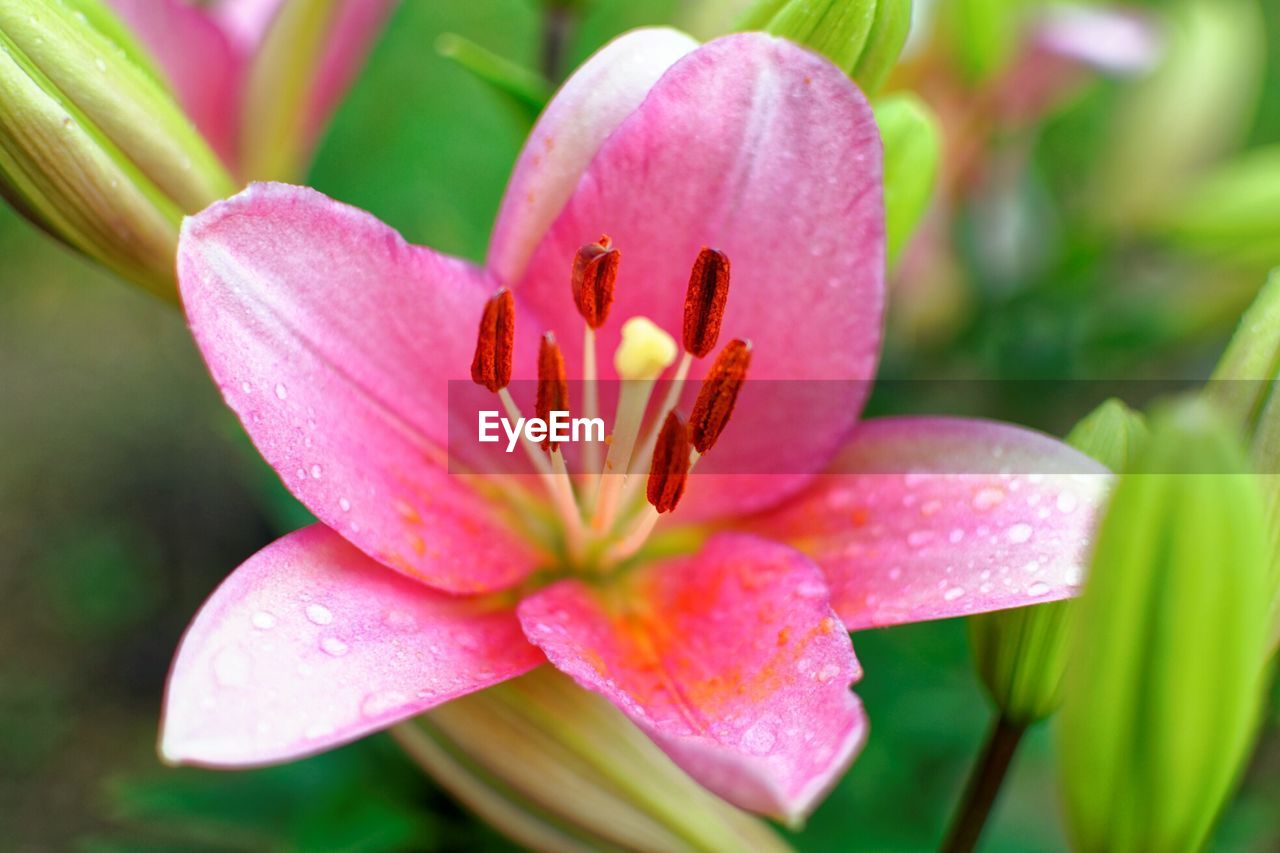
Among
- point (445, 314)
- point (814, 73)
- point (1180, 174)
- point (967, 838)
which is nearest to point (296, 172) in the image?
point (445, 314)

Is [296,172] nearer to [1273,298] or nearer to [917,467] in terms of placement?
[917,467]

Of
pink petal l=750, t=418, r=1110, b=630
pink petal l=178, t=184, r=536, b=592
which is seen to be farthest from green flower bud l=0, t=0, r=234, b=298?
pink petal l=750, t=418, r=1110, b=630

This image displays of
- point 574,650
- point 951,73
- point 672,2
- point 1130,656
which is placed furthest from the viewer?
point 672,2

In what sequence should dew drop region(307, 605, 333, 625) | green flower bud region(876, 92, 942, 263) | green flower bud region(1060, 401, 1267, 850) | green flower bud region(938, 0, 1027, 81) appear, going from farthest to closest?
green flower bud region(938, 0, 1027, 81) < green flower bud region(876, 92, 942, 263) < dew drop region(307, 605, 333, 625) < green flower bud region(1060, 401, 1267, 850)

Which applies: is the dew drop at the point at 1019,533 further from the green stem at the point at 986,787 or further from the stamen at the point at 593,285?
the stamen at the point at 593,285

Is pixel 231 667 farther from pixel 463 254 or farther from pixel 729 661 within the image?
pixel 463 254

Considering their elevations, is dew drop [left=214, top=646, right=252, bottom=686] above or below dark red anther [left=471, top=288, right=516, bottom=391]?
below

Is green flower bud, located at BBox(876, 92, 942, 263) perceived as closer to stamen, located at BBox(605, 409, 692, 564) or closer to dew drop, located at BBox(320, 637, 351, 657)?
stamen, located at BBox(605, 409, 692, 564)
